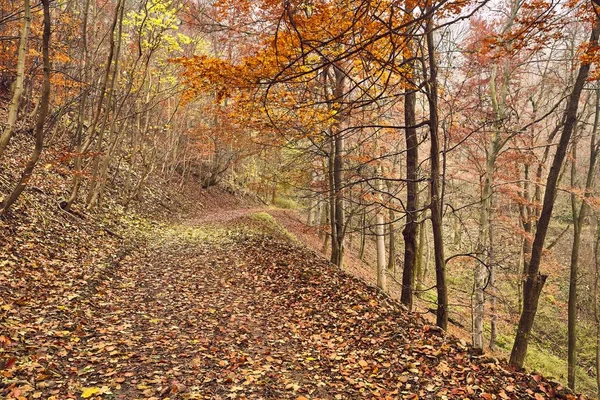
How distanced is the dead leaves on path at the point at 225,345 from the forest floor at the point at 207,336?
0.07 ft

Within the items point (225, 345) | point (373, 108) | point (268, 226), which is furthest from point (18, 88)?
point (268, 226)

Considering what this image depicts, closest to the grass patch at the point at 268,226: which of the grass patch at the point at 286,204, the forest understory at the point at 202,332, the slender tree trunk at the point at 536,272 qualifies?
the forest understory at the point at 202,332

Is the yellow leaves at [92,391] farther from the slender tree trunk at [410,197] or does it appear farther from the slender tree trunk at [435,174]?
the slender tree trunk at [410,197]

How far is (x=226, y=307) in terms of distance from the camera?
24.2ft

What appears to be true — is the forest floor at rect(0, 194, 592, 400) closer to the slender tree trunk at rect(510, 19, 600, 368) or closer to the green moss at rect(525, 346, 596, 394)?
the slender tree trunk at rect(510, 19, 600, 368)

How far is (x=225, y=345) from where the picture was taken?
5.62 m

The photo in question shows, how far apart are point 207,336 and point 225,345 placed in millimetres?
442

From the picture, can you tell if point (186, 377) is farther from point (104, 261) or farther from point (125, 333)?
point (104, 261)

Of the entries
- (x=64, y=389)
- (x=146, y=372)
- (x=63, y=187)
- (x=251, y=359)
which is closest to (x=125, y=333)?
(x=146, y=372)

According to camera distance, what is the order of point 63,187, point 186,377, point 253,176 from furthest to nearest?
point 253,176, point 63,187, point 186,377

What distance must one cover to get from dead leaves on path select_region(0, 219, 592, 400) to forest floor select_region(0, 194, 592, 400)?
0.02 metres

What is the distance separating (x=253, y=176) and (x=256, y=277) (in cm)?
2309

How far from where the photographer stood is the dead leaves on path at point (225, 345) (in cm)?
433

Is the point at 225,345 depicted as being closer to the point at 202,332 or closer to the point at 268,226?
the point at 202,332
